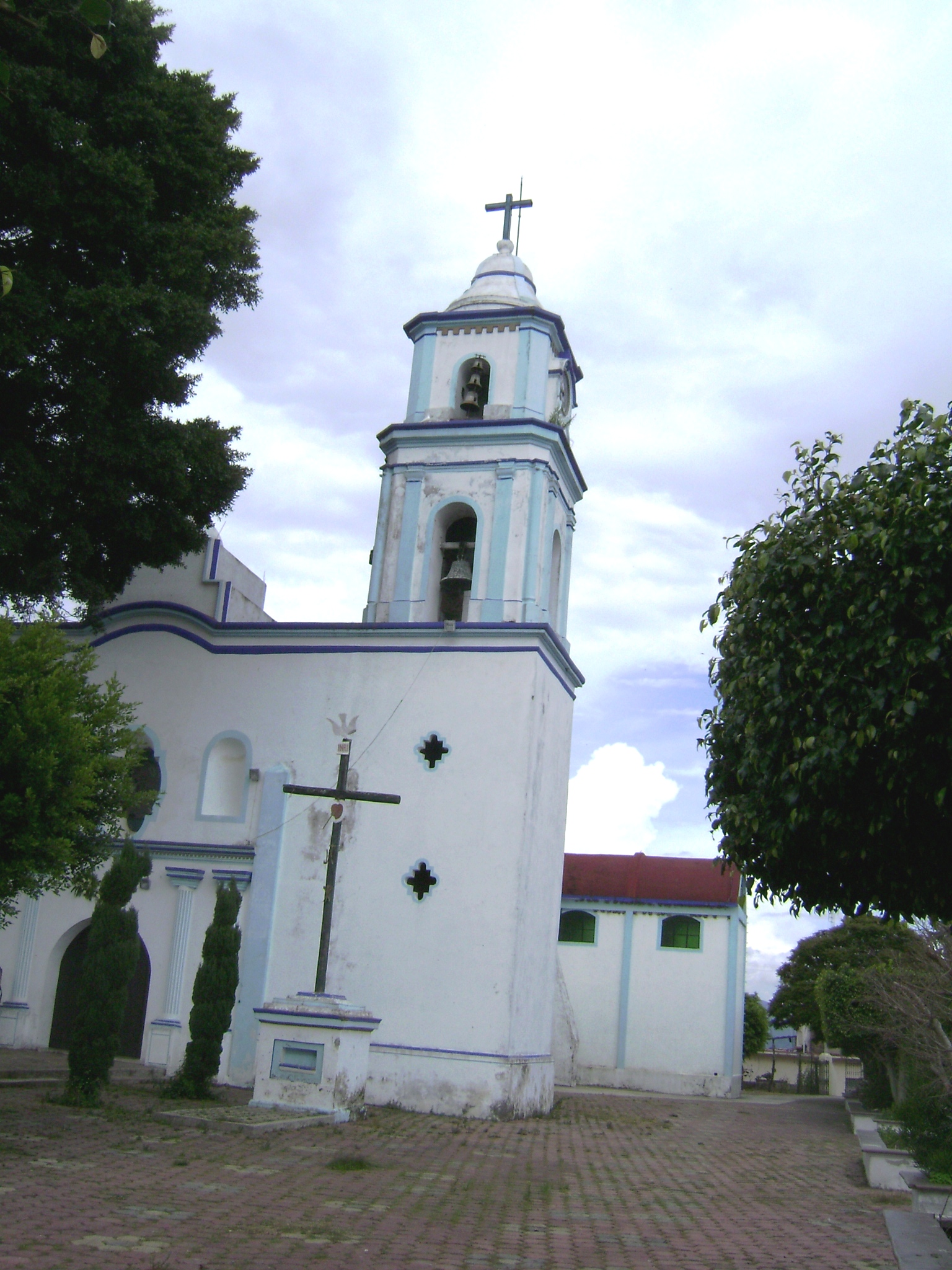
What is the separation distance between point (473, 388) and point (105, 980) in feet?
34.5

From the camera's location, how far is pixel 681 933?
2606 centimetres

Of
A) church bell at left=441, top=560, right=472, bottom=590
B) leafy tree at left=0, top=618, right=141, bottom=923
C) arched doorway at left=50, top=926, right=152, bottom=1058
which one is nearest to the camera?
leafy tree at left=0, top=618, right=141, bottom=923

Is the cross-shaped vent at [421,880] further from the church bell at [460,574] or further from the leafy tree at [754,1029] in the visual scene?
the leafy tree at [754,1029]

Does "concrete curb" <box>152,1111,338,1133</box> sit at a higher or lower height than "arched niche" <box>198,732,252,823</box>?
lower

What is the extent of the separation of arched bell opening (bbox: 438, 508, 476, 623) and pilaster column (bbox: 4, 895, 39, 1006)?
286 inches

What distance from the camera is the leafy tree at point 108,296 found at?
43.1 ft

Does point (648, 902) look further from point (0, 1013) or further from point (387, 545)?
point (0, 1013)

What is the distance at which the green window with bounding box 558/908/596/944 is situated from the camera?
87.5 feet

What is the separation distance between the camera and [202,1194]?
7953mm

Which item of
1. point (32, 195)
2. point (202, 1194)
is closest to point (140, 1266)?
point (202, 1194)

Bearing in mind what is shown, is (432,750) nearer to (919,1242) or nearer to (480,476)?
(480,476)

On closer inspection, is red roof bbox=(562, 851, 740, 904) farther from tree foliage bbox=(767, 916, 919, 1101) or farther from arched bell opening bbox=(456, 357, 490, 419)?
arched bell opening bbox=(456, 357, 490, 419)

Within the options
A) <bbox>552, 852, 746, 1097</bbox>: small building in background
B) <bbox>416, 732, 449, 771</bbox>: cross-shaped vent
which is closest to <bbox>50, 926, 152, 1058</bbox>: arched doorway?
<bbox>416, 732, 449, 771</bbox>: cross-shaped vent

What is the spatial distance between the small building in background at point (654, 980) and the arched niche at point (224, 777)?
10127mm
